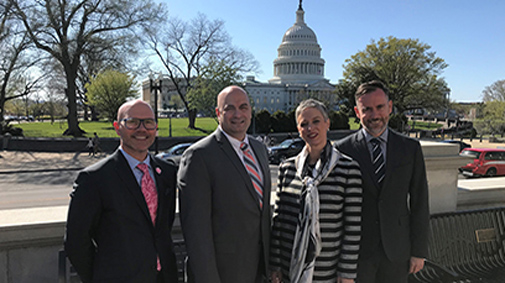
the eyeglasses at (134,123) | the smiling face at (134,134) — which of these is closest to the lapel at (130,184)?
the smiling face at (134,134)

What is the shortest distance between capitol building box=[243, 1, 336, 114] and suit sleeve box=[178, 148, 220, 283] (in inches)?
4391

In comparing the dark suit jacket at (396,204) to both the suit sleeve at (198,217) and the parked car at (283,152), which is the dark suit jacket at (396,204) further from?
the parked car at (283,152)

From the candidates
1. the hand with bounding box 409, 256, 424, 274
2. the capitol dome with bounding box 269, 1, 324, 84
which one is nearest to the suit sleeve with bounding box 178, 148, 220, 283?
the hand with bounding box 409, 256, 424, 274

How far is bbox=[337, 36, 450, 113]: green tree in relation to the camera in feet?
165

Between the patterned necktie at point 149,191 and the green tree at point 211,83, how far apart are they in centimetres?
3539

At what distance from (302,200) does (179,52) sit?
40.8 m

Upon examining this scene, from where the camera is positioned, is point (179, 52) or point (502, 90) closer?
point (179, 52)

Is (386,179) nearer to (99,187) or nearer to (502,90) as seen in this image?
(99,187)

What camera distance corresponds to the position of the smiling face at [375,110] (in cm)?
296

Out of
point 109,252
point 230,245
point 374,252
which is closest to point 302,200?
point 230,245

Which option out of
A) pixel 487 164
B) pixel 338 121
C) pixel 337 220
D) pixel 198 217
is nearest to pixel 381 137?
pixel 337 220

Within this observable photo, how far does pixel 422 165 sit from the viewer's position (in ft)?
9.87

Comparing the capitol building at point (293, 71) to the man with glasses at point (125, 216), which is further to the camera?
the capitol building at point (293, 71)

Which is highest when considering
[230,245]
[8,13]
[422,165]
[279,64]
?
[279,64]
